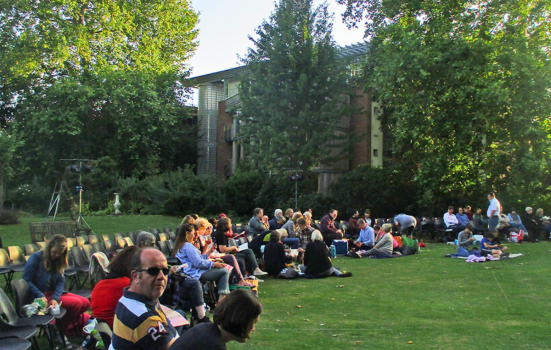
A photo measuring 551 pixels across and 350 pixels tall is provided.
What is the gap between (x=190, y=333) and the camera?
123 inches

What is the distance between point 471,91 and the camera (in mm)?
21703

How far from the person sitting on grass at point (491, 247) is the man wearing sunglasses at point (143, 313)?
39.9 ft

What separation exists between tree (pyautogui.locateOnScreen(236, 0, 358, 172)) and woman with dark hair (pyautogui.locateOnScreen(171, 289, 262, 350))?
2512 cm

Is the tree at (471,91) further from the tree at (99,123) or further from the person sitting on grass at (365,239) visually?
the tree at (99,123)

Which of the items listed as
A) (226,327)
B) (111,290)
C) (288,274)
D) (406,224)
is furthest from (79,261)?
(406,224)

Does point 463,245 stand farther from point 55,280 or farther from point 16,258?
point 55,280

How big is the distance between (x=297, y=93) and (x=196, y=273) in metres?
21.7

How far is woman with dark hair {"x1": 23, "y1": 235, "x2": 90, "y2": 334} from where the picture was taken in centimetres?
661

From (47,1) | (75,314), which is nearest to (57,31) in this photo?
(47,1)

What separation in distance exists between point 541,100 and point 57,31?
24.1 metres

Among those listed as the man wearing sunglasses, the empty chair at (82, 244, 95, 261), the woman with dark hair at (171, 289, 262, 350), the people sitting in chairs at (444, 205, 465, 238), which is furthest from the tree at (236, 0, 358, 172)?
the woman with dark hair at (171, 289, 262, 350)

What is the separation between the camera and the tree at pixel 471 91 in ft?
69.1

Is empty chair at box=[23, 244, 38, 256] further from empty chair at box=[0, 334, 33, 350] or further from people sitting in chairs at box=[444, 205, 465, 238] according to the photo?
people sitting in chairs at box=[444, 205, 465, 238]

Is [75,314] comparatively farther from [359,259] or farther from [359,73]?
[359,73]
